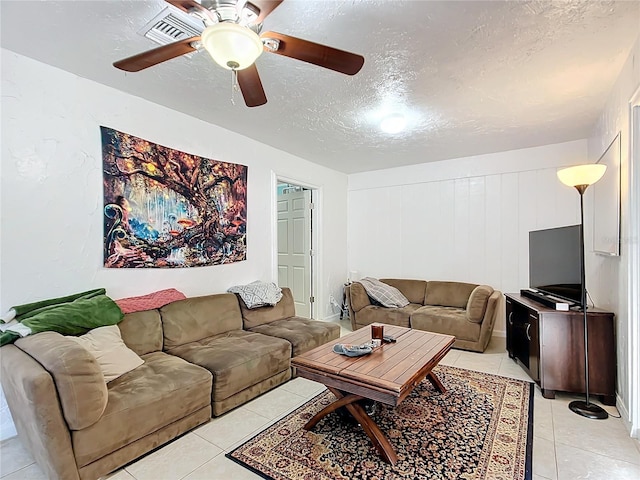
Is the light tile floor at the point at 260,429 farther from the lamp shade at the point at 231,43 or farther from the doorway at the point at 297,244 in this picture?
the doorway at the point at 297,244

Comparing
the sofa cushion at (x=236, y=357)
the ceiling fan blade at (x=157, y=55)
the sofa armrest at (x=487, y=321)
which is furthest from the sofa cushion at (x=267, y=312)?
the ceiling fan blade at (x=157, y=55)

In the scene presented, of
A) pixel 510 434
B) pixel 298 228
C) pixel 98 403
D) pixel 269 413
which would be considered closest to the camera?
pixel 98 403

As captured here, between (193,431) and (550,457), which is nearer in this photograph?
(550,457)

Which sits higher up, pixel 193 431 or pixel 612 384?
pixel 612 384

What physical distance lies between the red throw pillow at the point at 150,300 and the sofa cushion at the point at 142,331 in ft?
0.15

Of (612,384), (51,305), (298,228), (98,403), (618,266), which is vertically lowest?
(612,384)

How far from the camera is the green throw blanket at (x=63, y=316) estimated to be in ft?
6.26

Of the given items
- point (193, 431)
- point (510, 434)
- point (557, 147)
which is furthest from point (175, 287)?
point (557, 147)

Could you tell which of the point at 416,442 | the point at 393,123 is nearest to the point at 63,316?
the point at 416,442

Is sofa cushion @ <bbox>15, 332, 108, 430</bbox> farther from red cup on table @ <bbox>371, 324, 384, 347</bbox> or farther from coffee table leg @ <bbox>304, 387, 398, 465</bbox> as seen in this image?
red cup on table @ <bbox>371, 324, 384, 347</bbox>

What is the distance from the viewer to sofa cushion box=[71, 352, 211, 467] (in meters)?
1.67

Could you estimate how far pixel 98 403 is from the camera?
65.1 inches

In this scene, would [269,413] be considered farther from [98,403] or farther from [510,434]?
[510,434]

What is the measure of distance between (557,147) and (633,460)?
11.1 feet
